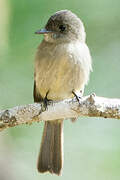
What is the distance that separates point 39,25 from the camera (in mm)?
6492

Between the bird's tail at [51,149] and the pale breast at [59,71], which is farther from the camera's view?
the bird's tail at [51,149]

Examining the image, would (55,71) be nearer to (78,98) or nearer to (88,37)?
(78,98)

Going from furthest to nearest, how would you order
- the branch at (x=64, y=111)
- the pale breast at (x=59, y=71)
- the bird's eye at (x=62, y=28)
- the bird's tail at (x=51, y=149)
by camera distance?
the bird's tail at (x=51, y=149)
the bird's eye at (x=62, y=28)
the pale breast at (x=59, y=71)
the branch at (x=64, y=111)

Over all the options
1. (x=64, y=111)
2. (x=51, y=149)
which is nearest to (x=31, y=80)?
(x=51, y=149)

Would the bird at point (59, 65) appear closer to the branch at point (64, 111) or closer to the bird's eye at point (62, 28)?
the bird's eye at point (62, 28)

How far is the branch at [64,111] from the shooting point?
4.92 meters

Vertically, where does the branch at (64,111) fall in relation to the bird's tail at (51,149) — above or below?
above

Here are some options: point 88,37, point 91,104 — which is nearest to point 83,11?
point 88,37

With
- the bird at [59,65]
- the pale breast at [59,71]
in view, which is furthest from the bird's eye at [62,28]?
the pale breast at [59,71]

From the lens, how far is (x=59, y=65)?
18.6 ft

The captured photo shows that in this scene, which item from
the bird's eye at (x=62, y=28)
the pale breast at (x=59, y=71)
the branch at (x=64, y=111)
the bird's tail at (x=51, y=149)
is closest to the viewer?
the branch at (x=64, y=111)

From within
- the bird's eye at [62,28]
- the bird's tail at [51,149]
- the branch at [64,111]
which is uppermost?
the bird's eye at [62,28]

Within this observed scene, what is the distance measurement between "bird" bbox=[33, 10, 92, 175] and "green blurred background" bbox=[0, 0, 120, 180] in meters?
0.31

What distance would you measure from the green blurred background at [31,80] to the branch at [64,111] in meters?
0.92
